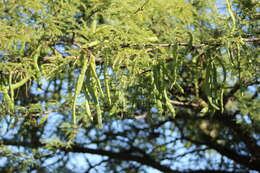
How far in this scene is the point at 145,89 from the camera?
163 cm

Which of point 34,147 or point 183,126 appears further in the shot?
point 183,126

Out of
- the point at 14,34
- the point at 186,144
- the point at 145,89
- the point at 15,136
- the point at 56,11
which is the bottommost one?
the point at 186,144

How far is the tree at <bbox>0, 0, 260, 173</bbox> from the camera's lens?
1318 millimetres

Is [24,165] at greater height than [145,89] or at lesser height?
lesser

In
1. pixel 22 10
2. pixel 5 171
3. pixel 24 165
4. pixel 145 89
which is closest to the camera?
pixel 145 89

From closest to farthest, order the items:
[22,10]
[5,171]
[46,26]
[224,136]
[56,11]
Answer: [46,26] → [56,11] → [22,10] → [5,171] → [224,136]

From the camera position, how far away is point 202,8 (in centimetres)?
279

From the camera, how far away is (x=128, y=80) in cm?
161

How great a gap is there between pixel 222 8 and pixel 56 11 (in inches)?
37.4

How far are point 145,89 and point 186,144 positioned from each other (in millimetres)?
2384

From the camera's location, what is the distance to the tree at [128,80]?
132cm

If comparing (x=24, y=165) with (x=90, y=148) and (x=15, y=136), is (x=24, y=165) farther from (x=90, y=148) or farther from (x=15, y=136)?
(x=90, y=148)

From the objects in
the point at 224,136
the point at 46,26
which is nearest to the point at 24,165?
the point at 46,26

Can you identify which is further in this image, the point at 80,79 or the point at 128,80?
the point at 128,80
